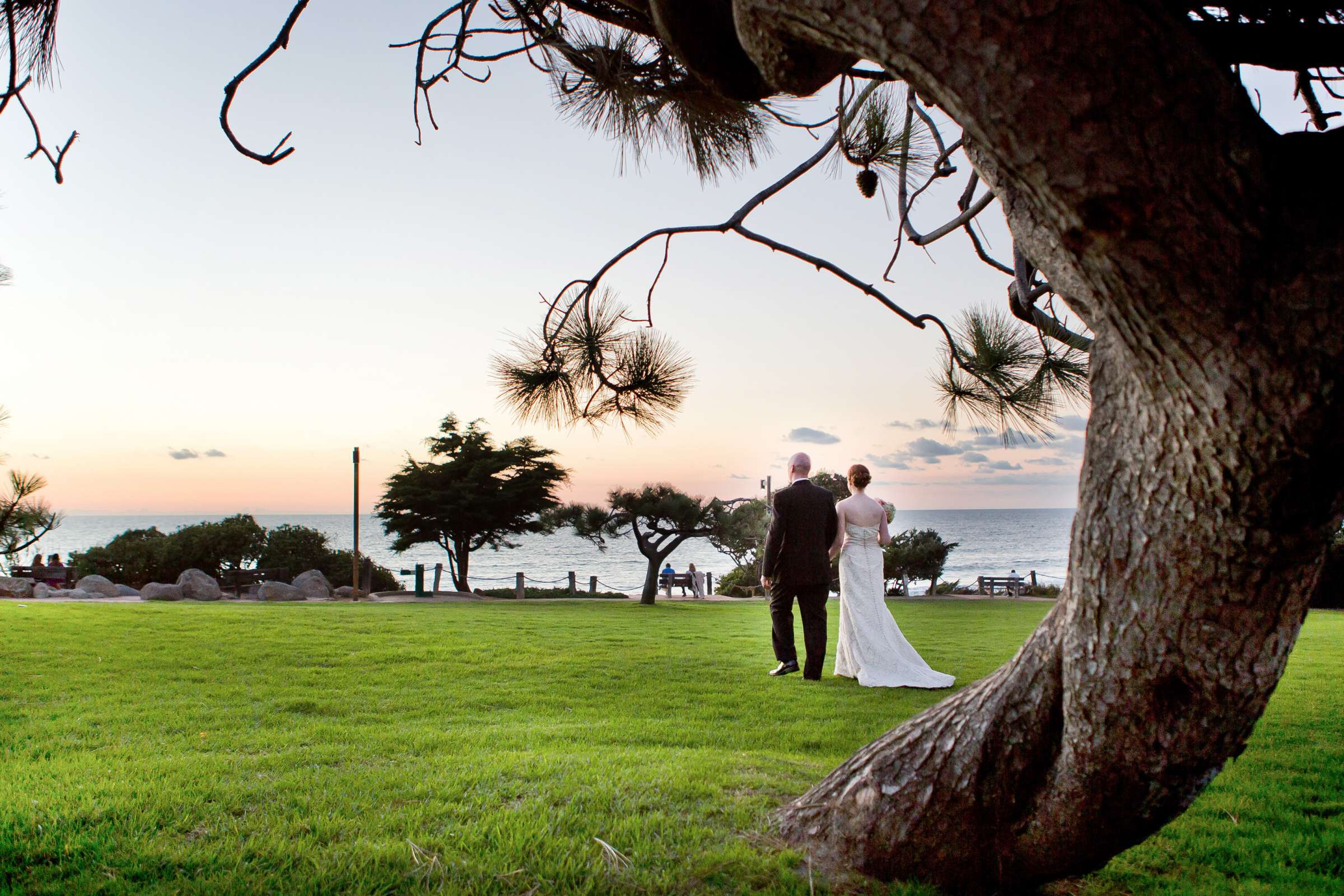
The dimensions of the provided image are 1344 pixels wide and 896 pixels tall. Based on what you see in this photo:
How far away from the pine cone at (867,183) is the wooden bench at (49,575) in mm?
26799

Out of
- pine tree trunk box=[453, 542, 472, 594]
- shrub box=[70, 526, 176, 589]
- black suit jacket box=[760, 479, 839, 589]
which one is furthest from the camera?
pine tree trunk box=[453, 542, 472, 594]

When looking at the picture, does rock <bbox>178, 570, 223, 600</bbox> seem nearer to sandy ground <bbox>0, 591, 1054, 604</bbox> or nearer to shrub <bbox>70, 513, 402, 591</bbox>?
sandy ground <bbox>0, 591, 1054, 604</bbox>

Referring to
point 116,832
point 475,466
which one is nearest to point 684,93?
point 116,832

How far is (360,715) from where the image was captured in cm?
575

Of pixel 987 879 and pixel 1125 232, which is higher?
pixel 1125 232

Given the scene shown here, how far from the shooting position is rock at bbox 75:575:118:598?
866 inches

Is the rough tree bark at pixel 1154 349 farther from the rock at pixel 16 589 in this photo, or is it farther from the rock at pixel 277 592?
the rock at pixel 16 589

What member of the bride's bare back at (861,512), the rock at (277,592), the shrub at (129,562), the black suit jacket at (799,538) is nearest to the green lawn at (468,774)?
the black suit jacket at (799,538)

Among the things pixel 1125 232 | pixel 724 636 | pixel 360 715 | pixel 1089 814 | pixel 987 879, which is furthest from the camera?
pixel 724 636

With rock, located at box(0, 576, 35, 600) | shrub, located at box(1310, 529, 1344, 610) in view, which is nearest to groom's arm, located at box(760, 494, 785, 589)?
rock, located at box(0, 576, 35, 600)

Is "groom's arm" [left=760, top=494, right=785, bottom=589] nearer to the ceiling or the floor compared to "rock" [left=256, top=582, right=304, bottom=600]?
nearer to the ceiling

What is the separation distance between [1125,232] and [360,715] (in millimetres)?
5718

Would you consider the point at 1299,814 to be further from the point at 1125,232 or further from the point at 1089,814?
the point at 1125,232

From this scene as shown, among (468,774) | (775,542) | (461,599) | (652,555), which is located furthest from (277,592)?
(468,774)
